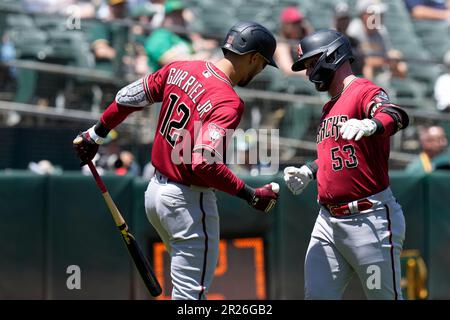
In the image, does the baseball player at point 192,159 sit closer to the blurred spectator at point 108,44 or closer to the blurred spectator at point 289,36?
the blurred spectator at point 108,44

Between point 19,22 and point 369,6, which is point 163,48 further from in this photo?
point 369,6

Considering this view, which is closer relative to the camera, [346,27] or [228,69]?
[228,69]

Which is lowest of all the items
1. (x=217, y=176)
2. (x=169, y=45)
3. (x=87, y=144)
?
(x=217, y=176)

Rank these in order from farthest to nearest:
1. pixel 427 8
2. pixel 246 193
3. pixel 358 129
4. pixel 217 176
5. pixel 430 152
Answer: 1. pixel 427 8
2. pixel 430 152
3. pixel 246 193
4. pixel 217 176
5. pixel 358 129

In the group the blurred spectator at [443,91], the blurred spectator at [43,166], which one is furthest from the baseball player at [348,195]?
the blurred spectator at [443,91]

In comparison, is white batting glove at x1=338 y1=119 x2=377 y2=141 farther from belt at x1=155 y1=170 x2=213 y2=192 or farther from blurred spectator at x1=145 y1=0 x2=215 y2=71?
blurred spectator at x1=145 y1=0 x2=215 y2=71

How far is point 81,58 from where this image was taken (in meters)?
9.61

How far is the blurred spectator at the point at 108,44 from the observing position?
9.24 m

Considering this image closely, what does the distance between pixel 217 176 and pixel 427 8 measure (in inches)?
328

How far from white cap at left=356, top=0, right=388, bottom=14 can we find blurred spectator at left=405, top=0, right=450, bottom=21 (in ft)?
3.21

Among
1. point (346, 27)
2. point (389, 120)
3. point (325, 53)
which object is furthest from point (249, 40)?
point (346, 27)

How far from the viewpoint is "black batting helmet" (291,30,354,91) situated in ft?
18.6

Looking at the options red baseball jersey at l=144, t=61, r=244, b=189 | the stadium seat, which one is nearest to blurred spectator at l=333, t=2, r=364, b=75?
the stadium seat

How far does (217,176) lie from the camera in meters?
5.36
